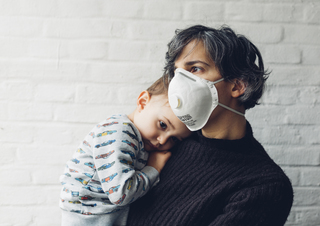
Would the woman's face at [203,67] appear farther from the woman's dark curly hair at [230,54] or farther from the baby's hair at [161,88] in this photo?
the baby's hair at [161,88]

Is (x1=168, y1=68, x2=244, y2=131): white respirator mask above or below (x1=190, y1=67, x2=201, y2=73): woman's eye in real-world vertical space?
below

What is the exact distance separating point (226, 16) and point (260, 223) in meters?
1.01

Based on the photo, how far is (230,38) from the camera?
1.02 meters

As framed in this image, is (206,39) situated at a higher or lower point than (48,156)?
higher

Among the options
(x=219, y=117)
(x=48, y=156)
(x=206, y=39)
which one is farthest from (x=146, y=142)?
(x=48, y=156)

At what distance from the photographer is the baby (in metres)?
0.99

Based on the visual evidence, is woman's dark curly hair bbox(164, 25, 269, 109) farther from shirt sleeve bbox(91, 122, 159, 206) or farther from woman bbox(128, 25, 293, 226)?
shirt sleeve bbox(91, 122, 159, 206)

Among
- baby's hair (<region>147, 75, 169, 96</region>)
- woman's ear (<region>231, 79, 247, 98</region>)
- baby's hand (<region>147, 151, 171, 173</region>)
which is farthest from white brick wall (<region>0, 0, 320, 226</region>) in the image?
woman's ear (<region>231, 79, 247, 98</region>)

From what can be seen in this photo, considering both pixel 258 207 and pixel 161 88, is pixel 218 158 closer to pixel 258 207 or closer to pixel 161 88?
pixel 258 207

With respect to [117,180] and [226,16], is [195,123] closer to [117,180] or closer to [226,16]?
[117,180]

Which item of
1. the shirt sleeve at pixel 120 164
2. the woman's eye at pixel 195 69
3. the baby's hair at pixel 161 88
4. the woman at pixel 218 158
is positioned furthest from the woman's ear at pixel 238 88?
the shirt sleeve at pixel 120 164

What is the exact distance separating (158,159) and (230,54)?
0.50 metres

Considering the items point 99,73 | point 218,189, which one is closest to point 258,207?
point 218,189

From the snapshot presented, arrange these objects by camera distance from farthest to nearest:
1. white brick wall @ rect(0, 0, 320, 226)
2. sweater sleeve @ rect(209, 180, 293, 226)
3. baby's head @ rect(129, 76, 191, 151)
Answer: white brick wall @ rect(0, 0, 320, 226) < baby's head @ rect(129, 76, 191, 151) < sweater sleeve @ rect(209, 180, 293, 226)
